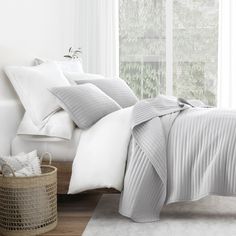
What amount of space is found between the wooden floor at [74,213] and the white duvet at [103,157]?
0.52ft

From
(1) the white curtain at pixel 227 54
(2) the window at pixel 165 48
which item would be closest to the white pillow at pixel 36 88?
(2) the window at pixel 165 48

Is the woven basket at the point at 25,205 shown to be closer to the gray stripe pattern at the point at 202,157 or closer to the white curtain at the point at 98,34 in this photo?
the gray stripe pattern at the point at 202,157

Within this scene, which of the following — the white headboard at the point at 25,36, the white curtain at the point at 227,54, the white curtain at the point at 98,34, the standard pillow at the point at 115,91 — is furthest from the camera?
the white curtain at the point at 98,34

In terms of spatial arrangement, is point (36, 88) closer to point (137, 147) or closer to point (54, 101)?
point (54, 101)

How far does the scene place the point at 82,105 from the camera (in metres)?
2.83

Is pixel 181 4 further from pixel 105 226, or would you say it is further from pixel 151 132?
pixel 105 226

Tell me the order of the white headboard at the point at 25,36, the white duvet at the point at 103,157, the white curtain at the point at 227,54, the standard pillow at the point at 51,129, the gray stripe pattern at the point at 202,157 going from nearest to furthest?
the gray stripe pattern at the point at 202,157
the white duvet at the point at 103,157
the standard pillow at the point at 51,129
the white headboard at the point at 25,36
the white curtain at the point at 227,54

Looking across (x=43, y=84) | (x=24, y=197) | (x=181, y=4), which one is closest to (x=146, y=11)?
(x=181, y=4)

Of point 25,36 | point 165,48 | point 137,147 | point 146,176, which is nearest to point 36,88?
point 137,147

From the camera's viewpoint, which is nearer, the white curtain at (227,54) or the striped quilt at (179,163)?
the striped quilt at (179,163)

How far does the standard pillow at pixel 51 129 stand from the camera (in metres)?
2.79

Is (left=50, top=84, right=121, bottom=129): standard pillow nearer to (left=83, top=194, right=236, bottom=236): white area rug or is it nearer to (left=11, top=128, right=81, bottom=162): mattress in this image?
(left=11, top=128, right=81, bottom=162): mattress

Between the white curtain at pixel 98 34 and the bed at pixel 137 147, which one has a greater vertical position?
the white curtain at pixel 98 34

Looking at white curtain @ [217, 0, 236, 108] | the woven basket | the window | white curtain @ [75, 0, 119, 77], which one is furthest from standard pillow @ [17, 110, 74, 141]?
white curtain @ [217, 0, 236, 108]
